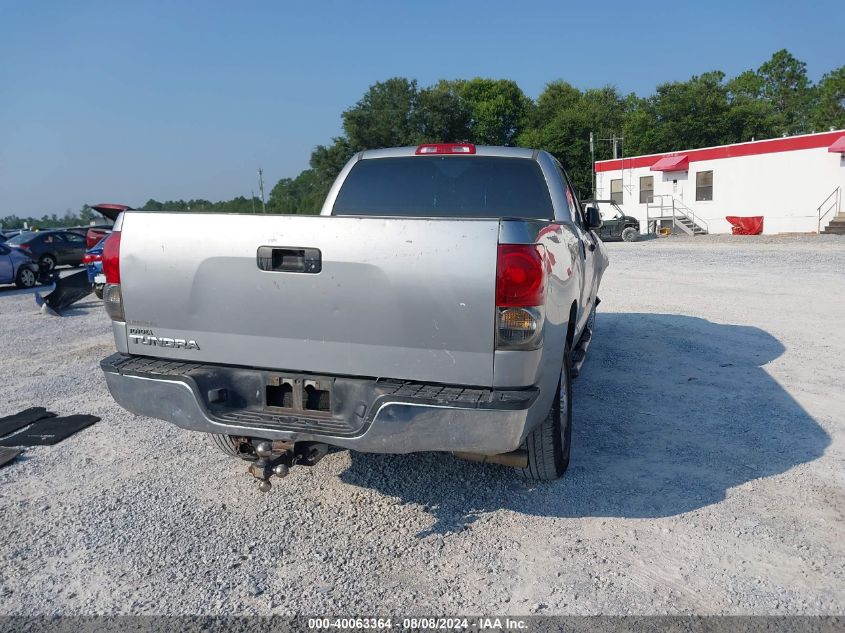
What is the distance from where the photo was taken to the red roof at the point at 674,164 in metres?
33.5

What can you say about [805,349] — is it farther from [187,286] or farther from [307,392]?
[187,286]

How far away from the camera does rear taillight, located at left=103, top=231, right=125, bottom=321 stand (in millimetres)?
3303

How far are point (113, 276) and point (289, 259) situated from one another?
3.26 feet

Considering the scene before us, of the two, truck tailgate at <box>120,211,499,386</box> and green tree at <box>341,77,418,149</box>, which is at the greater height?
green tree at <box>341,77,418,149</box>

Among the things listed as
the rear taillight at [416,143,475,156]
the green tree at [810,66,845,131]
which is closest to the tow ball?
the rear taillight at [416,143,475,156]

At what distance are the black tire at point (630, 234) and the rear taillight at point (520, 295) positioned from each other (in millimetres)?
29192

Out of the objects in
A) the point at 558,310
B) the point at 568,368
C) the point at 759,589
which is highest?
the point at 558,310

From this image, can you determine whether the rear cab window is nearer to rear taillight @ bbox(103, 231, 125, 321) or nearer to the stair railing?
rear taillight @ bbox(103, 231, 125, 321)

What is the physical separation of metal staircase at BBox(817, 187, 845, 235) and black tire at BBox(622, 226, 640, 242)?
753cm

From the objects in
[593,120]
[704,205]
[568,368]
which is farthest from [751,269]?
[593,120]

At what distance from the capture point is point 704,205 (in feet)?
109

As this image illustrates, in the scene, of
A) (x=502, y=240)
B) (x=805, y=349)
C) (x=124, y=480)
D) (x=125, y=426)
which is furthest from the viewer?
(x=805, y=349)

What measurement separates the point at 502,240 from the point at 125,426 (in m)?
3.70

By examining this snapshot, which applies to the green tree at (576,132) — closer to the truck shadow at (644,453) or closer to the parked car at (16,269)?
the parked car at (16,269)
